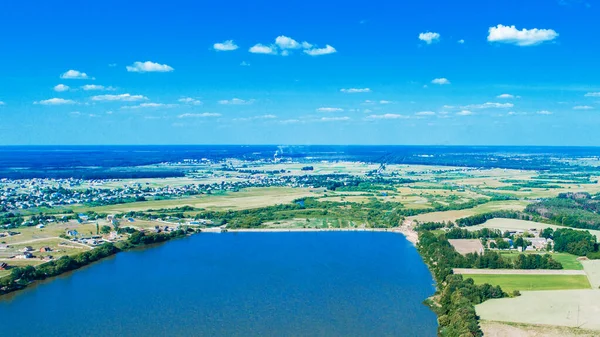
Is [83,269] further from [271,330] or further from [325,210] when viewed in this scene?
[325,210]

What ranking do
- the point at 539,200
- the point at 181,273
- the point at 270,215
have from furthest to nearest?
the point at 539,200, the point at 270,215, the point at 181,273

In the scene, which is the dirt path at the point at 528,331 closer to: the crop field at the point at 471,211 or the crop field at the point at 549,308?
the crop field at the point at 549,308

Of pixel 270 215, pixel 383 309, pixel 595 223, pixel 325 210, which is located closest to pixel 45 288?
pixel 383 309

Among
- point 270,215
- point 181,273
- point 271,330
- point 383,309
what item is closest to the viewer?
point 271,330

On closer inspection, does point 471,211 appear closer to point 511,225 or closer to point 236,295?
point 511,225

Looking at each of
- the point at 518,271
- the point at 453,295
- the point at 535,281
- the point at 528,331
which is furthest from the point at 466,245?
the point at 528,331

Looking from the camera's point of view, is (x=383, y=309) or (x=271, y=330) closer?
(x=271, y=330)
